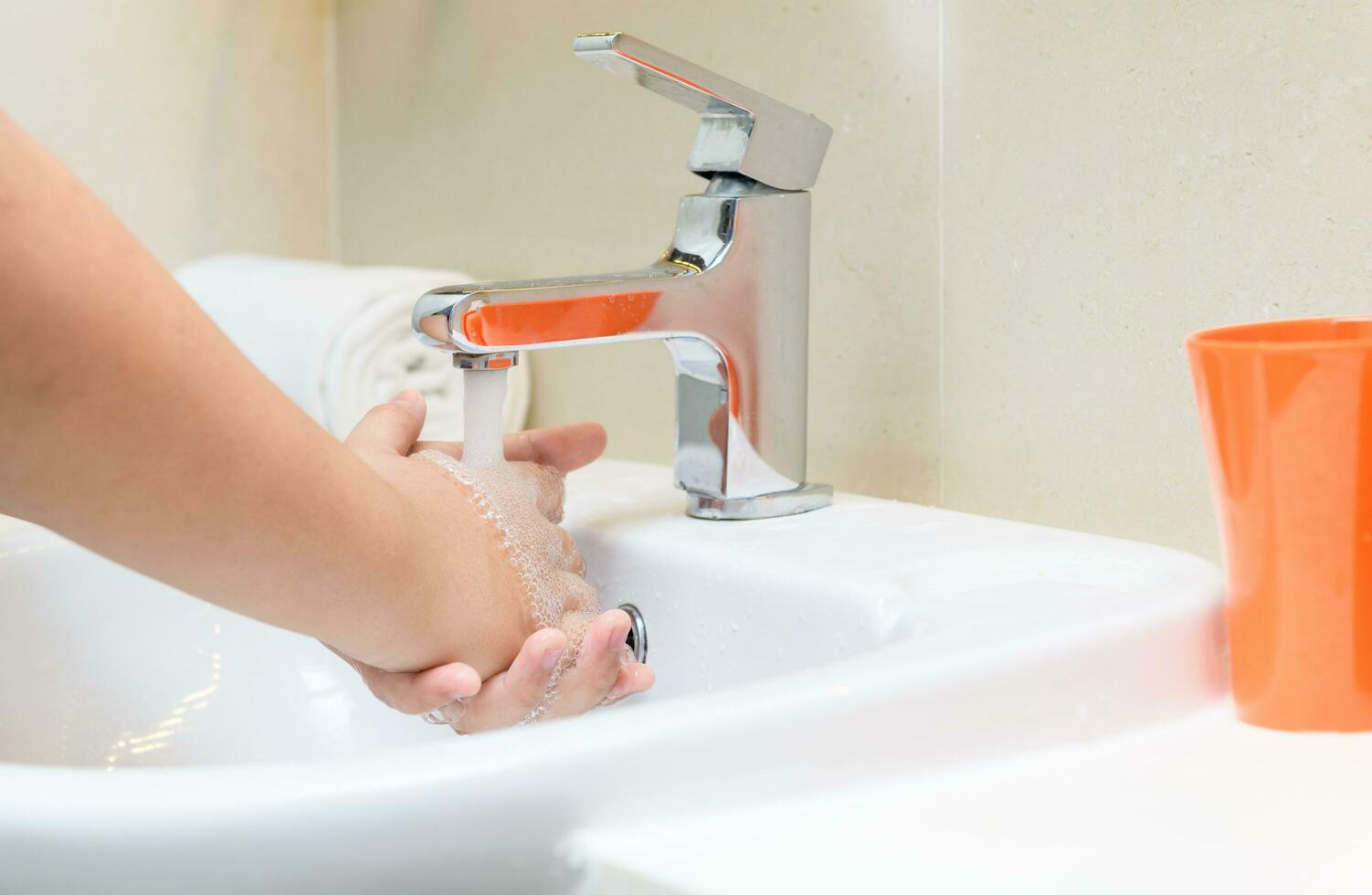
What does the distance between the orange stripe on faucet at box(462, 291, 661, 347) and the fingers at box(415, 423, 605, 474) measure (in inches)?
3.0

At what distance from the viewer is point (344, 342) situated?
84cm

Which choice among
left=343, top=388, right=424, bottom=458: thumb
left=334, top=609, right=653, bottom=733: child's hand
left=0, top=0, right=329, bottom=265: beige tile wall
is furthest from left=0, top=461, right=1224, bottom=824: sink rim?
left=0, top=0, right=329, bottom=265: beige tile wall

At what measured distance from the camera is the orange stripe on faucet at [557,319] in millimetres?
533

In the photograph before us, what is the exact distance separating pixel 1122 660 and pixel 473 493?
26 cm

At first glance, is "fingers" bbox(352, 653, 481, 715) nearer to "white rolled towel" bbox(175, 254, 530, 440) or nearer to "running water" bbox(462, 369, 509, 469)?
"running water" bbox(462, 369, 509, 469)

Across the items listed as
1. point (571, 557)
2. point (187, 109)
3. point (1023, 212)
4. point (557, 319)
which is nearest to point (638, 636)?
point (571, 557)

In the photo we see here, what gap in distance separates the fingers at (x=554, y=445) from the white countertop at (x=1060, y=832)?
0.31 metres

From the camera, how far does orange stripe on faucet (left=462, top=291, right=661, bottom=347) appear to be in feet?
1.75

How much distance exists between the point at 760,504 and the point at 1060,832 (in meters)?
0.32

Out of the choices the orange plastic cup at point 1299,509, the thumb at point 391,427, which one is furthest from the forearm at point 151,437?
the orange plastic cup at point 1299,509

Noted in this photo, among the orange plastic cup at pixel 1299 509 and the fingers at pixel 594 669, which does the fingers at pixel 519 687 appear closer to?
the fingers at pixel 594 669

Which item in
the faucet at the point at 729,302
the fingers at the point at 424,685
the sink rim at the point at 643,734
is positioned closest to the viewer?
the sink rim at the point at 643,734

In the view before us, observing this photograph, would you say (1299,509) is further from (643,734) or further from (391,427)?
(391,427)

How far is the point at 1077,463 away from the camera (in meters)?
0.63
